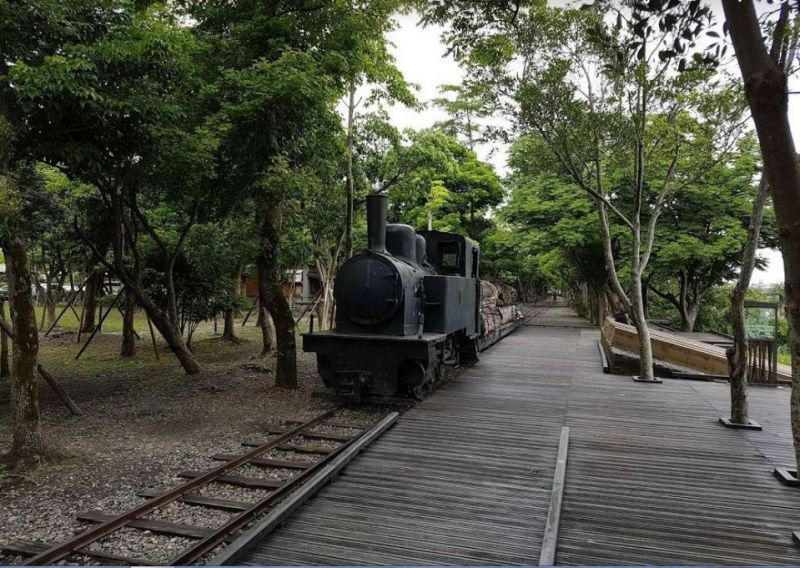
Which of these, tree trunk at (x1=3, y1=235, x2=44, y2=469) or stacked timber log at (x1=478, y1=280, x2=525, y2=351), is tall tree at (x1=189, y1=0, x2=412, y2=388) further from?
stacked timber log at (x1=478, y1=280, x2=525, y2=351)

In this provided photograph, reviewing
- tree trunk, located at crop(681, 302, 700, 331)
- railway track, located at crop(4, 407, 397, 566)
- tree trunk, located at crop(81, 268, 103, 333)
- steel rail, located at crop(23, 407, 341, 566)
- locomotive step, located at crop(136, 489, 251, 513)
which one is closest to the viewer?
steel rail, located at crop(23, 407, 341, 566)

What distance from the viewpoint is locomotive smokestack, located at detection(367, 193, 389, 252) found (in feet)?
27.0

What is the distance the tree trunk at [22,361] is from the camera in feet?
17.9

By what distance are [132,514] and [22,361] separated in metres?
2.60

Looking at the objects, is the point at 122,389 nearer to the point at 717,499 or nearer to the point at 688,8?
the point at 717,499

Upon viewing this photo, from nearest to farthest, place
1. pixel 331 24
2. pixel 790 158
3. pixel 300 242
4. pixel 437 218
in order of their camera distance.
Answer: pixel 790 158, pixel 331 24, pixel 300 242, pixel 437 218

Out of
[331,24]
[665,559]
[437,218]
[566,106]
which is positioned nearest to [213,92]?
[331,24]

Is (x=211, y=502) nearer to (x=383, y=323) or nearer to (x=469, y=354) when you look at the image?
(x=383, y=323)

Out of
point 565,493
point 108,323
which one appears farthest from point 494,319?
point 108,323

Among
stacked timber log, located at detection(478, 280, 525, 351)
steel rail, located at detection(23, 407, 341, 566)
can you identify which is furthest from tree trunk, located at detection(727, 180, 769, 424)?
stacked timber log, located at detection(478, 280, 525, 351)

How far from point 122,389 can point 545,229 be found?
617 inches

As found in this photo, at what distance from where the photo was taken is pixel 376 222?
824 cm

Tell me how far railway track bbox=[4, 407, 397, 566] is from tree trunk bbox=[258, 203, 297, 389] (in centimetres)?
290

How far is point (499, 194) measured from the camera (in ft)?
95.6
